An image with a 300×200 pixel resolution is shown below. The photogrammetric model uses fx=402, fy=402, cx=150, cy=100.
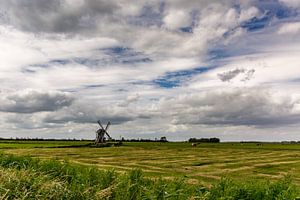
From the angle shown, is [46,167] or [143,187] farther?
[46,167]

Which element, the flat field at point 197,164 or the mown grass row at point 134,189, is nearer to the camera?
the mown grass row at point 134,189

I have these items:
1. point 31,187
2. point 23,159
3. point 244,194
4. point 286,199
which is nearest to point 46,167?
point 23,159

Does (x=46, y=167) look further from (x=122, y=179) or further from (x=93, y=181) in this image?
(x=122, y=179)

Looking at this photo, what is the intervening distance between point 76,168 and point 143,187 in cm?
373

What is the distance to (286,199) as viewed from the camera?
620 cm

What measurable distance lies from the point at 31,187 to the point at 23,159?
6933 mm

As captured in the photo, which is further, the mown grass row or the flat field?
the flat field

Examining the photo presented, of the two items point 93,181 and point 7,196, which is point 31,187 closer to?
point 7,196

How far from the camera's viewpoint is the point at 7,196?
6941 millimetres

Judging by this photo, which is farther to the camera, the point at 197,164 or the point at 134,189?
the point at 197,164

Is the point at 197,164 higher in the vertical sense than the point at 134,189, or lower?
lower

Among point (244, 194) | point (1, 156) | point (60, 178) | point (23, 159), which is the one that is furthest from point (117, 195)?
point (1, 156)

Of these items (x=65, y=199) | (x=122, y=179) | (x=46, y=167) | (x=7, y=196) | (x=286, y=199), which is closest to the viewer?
(x=286, y=199)

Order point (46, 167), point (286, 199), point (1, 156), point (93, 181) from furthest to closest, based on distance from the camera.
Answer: point (1, 156) < point (46, 167) < point (93, 181) < point (286, 199)
